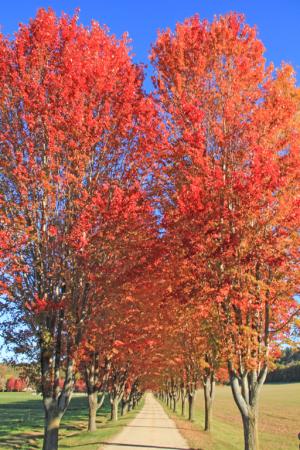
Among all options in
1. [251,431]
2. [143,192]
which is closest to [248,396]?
[251,431]

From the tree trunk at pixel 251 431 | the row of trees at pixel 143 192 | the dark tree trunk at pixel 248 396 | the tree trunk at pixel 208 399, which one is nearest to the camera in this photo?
the row of trees at pixel 143 192

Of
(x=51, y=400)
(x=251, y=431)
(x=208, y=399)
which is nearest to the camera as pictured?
(x=251, y=431)

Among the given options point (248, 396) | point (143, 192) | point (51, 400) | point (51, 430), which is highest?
point (143, 192)

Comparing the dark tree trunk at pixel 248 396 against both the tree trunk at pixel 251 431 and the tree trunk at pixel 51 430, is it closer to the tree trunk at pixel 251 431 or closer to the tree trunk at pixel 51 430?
the tree trunk at pixel 251 431

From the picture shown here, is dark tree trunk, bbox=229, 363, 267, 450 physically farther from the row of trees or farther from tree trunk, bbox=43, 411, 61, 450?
tree trunk, bbox=43, 411, 61, 450

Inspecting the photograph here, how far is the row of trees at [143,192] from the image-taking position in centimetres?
958

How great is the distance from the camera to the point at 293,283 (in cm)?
1004

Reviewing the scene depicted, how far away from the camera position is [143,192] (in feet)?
35.9

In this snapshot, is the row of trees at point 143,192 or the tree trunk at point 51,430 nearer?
the row of trees at point 143,192

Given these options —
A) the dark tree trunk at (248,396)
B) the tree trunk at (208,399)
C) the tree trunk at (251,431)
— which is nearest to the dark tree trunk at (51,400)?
the dark tree trunk at (248,396)

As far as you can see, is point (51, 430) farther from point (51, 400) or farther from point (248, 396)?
point (248, 396)

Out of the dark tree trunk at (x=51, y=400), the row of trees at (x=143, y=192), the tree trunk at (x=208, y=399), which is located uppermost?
the row of trees at (x=143, y=192)

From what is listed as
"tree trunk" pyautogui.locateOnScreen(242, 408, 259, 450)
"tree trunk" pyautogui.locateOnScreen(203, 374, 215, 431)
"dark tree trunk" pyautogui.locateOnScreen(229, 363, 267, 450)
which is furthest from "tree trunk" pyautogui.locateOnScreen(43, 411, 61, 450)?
"tree trunk" pyautogui.locateOnScreen(203, 374, 215, 431)

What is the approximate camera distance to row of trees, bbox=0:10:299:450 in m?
9.58
